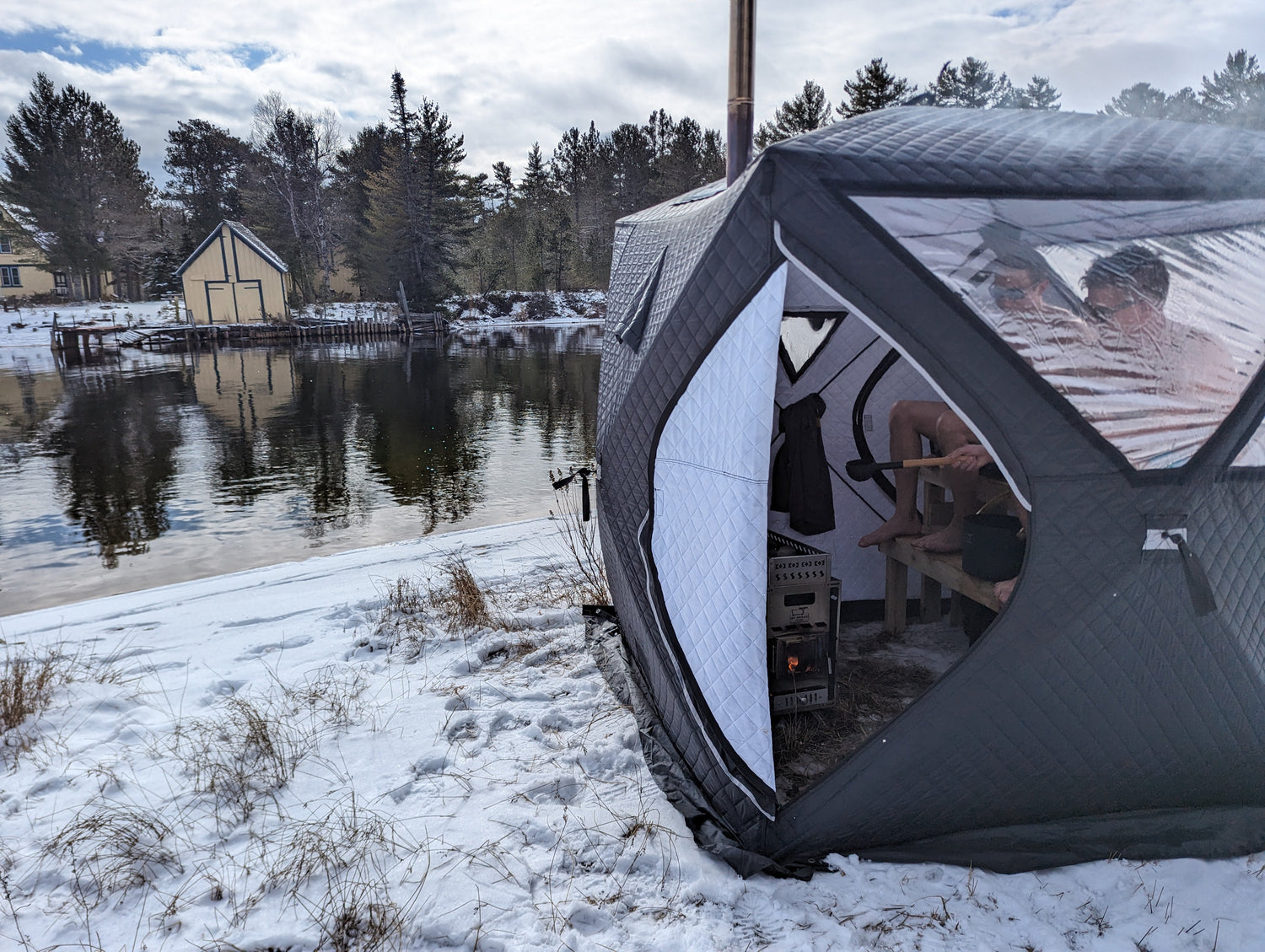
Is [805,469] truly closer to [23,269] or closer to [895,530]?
[895,530]

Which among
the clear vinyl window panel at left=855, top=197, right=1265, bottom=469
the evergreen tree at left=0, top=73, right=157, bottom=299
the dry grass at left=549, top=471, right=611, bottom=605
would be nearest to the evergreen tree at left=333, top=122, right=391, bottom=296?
the evergreen tree at left=0, top=73, right=157, bottom=299

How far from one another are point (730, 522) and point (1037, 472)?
0.90m

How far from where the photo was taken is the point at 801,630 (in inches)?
123

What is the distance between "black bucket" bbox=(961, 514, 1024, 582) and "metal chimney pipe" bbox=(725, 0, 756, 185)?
1842 mm

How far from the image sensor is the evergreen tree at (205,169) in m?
42.6

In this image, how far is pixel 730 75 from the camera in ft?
11.7

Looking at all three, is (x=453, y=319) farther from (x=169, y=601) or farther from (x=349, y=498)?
(x=169, y=601)

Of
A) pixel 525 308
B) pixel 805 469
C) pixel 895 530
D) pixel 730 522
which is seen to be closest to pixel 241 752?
pixel 730 522

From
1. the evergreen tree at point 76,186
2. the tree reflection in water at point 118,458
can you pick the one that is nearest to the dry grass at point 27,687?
the tree reflection in water at point 118,458

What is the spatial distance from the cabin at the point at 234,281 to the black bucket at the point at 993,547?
124 feet

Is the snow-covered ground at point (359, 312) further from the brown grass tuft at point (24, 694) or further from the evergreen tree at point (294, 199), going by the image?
the brown grass tuft at point (24, 694)

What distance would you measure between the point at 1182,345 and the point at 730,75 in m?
2.31

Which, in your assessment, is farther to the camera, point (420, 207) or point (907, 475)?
point (420, 207)

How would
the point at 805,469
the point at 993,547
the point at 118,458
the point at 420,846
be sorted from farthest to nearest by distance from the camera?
1. the point at 118,458
2. the point at 805,469
3. the point at 993,547
4. the point at 420,846
